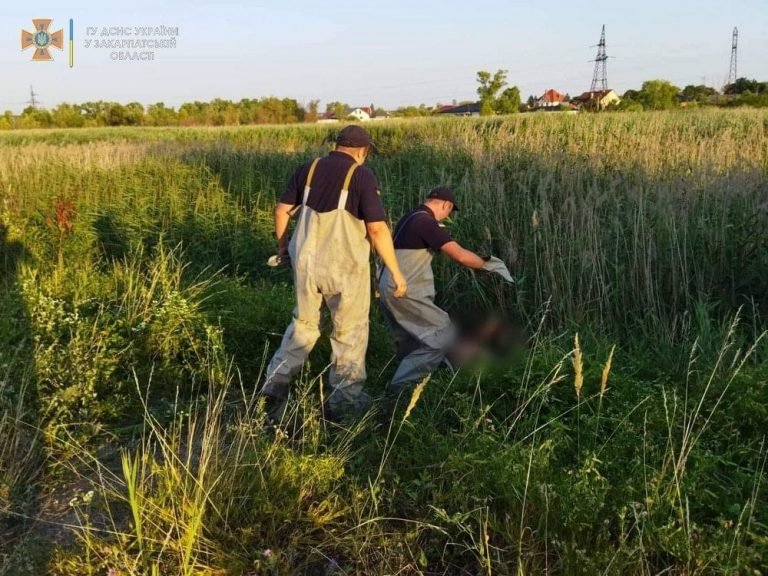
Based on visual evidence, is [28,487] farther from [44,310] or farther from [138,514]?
[44,310]

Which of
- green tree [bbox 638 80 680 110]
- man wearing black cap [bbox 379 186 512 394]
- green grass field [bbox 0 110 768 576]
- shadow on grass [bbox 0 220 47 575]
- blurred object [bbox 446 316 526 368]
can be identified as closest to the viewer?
green grass field [bbox 0 110 768 576]

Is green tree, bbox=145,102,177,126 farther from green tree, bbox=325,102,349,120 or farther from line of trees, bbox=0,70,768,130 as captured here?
green tree, bbox=325,102,349,120

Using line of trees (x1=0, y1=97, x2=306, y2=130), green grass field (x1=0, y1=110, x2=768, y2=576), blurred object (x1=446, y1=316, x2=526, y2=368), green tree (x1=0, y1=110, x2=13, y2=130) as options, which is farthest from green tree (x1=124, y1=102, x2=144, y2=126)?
blurred object (x1=446, y1=316, x2=526, y2=368)

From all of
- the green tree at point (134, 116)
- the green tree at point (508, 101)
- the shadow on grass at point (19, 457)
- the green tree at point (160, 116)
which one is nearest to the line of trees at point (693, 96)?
the green tree at point (508, 101)

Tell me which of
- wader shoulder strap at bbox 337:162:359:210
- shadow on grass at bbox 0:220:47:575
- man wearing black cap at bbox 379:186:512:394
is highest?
wader shoulder strap at bbox 337:162:359:210

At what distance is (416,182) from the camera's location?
8289 mm

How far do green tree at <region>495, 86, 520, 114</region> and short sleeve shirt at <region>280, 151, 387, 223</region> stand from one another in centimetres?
4493

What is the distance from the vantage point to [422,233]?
3846mm

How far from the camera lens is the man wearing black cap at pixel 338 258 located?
11.4ft

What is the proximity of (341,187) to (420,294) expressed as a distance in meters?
0.91

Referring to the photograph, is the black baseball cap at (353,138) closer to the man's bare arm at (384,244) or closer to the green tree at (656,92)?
the man's bare arm at (384,244)

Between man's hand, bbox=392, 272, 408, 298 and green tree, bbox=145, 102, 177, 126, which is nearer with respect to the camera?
man's hand, bbox=392, 272, 408, 298

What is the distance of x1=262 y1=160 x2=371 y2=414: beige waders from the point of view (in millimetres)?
3504

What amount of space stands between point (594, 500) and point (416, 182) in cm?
632
